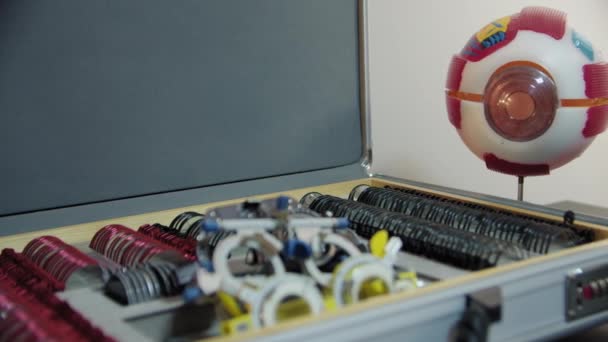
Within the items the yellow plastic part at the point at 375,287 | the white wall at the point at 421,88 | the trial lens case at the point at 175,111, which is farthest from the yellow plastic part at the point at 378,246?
the white wall at the point at 421,88

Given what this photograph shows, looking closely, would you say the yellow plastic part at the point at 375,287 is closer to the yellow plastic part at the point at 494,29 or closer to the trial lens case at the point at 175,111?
the trial lens case at the point at 175,111

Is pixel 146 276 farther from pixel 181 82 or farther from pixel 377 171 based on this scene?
pixel 377 171

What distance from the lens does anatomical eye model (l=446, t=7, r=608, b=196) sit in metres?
1.12

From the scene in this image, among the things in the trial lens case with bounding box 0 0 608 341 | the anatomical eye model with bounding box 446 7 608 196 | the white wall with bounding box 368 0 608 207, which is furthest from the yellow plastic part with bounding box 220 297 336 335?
the white wall with bounding box 368 0 608 207

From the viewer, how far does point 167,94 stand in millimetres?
1329

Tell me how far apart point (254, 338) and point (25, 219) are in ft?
2.59

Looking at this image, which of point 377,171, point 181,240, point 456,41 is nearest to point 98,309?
point 181,240

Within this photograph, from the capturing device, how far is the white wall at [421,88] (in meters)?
1.77

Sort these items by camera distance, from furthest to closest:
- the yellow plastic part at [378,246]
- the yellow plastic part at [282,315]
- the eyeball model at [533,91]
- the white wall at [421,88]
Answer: the white wall at [421,88], the eyeball model at [533,91], the yellow plastic part at [378,246], the yellow plastic part at [282,315]

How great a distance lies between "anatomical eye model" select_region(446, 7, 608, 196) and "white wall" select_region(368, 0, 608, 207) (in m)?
0.57

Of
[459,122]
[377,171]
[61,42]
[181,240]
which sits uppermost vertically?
[61,42]

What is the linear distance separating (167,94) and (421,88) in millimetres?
828

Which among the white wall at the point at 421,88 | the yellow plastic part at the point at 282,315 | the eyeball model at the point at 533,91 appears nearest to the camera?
the yellow plastic part at the point at 282,315

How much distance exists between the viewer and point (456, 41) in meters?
1.89
